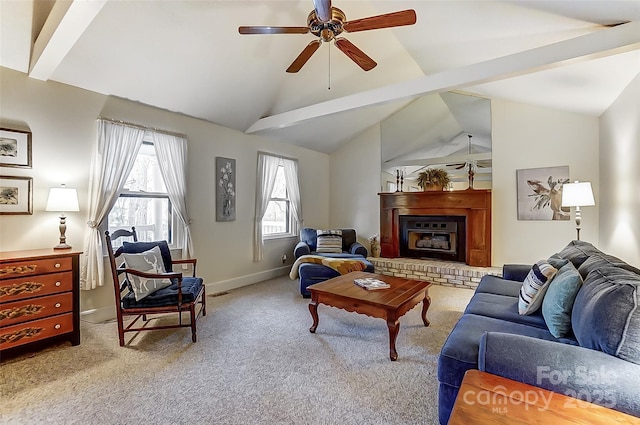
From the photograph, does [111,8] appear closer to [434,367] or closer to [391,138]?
[434,367]

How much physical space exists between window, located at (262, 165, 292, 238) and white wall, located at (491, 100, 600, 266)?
3619 millimetres

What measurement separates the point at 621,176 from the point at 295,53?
402cm

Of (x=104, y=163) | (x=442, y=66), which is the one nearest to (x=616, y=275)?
(x=442, y=66)

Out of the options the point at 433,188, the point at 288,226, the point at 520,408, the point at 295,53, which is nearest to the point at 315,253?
the point at 288,226

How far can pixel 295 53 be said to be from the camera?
12.8 feet

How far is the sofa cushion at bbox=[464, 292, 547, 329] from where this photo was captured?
206 centimetres

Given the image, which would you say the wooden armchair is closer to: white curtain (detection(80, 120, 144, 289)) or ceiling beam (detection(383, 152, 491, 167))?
white curtain (detection(80, 120, 144, 289))

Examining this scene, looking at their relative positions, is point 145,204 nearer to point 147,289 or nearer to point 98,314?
point 98,314

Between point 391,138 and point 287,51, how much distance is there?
2.89 m

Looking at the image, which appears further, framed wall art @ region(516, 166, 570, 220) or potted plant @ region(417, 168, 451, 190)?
potted plant @ region(417, 168, 451, 190)

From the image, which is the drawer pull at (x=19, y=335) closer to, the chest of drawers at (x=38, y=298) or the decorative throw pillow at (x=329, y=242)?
the chest of drawers at (x=38, y=298)

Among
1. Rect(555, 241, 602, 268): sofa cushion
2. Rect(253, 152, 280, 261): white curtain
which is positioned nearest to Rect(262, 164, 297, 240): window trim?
Rect(253, 152, 280, 261): white curtain

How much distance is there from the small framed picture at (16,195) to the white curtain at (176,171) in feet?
4.12

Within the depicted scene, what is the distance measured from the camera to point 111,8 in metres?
2.59
